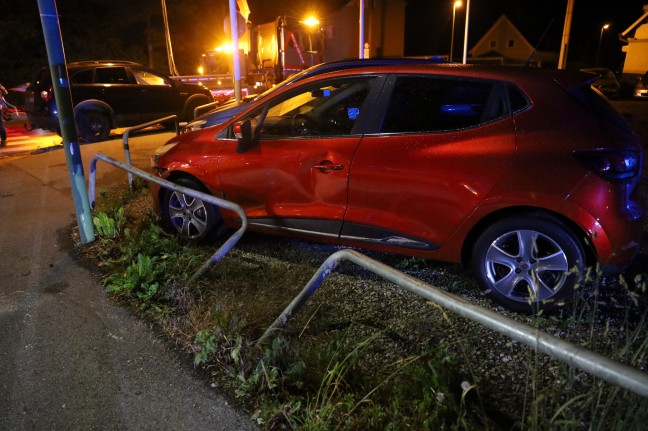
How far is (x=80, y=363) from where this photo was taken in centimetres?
317

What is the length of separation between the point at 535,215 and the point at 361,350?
58.4 inches

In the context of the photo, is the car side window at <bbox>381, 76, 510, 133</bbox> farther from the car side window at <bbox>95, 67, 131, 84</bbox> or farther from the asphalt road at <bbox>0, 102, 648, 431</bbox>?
the car side window at <bbox>95, 67, 131, 84</bbox>

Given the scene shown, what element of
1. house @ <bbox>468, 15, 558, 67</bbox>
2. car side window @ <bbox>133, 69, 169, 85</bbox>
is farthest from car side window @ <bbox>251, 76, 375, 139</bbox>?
house @ <bbox>468, 15, 558, 67</bbox>

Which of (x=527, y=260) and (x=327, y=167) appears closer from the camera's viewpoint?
(x=527, y=260)

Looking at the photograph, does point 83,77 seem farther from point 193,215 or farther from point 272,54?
point 193,215

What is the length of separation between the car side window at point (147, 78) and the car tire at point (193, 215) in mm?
8360

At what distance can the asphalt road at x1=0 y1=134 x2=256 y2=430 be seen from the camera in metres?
2.69

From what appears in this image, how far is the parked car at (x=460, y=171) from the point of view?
320 cm

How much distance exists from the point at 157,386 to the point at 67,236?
3221mm

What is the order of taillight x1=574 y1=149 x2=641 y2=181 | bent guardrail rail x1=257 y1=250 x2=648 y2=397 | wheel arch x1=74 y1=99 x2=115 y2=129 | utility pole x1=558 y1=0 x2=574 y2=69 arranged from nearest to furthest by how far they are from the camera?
bent guardrail rail x1=257 y1=250 x2=648 y2=397, taillight x1=574 y1=149 x2=641 y2=181, wheel arch x1=74 y1=99 x2=115 y2=129, utility pole x1=558 y1=0 x2=574 y2=69

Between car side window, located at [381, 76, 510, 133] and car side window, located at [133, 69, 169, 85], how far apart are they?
10082mm

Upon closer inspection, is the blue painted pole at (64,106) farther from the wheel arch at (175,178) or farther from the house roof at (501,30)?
the house roof at (501,30)

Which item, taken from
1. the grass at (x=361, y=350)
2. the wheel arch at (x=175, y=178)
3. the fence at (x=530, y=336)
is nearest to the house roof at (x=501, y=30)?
the wheel arch at (x=175, y=178)

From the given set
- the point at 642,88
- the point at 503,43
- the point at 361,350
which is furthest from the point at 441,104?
the point at 503,43
